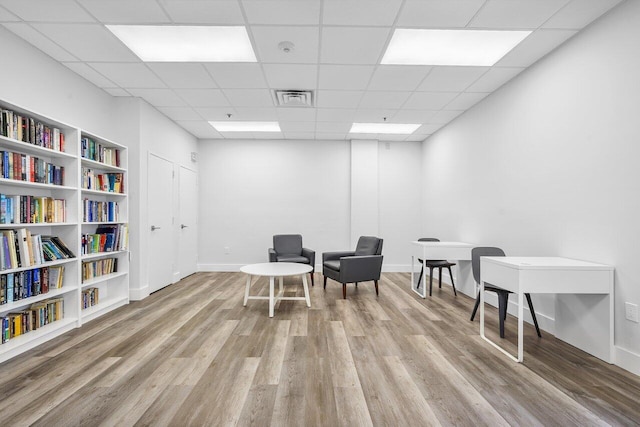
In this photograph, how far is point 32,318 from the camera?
287 cm

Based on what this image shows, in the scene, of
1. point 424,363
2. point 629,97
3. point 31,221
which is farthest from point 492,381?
point 31,221

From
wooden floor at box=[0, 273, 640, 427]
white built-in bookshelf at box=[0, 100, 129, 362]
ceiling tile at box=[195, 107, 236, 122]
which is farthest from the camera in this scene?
ceiling tile at box=[195, 107, 236, 122]

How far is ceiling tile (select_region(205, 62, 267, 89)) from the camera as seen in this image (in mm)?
3443

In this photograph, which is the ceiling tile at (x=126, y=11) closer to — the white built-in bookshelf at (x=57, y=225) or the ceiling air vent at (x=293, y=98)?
the white built-in bookshelf at (x=57, y=225)

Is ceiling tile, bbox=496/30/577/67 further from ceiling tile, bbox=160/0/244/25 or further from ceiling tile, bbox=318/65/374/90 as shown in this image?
ceiling tile, bbox=160/0/244/25

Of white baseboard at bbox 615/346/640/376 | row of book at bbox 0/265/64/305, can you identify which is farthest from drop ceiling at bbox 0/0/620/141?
white baseboard at bbox 615/346/640/376

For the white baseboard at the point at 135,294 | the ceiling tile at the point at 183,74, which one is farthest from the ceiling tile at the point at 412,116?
the white baseboard at the point at 135,294

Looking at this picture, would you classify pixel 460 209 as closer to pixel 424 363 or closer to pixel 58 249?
pixel 424 363

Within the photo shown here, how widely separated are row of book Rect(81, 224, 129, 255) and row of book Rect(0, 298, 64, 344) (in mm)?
645

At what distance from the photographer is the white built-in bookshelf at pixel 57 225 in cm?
263

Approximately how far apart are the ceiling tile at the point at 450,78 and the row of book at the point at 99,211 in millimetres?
4246

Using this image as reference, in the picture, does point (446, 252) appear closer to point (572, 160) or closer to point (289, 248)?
point (572, 160)

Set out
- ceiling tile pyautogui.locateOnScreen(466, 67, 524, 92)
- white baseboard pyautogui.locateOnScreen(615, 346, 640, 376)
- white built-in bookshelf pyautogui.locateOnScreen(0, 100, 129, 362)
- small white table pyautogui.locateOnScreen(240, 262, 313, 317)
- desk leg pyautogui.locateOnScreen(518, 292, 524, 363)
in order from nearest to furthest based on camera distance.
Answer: white baseboard pyautogui.locateOnScreen(615, 346, 640, 376) < desk leg pyautogui.locateOnScreen(518, 292, 524, 363) < white built-in bookshelf pyautogui.locateOnScreen(0, 100, 129, 362) < ceiling tile pyautogui.locateOnScreen(466, 67, 524, 92) < small white table pyautogui.locateOnScreen(240, 262, 313, 317)

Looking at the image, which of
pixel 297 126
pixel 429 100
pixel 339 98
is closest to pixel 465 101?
pixel 429 100
